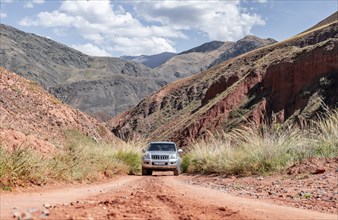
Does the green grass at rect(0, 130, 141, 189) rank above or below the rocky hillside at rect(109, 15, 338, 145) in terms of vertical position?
below

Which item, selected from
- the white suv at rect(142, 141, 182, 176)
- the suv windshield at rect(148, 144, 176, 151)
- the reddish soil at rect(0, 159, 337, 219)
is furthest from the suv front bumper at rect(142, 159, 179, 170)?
the reddish soil at rect(0, 159, 337, 219)

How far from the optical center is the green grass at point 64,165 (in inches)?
388

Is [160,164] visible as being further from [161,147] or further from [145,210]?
[145,210]

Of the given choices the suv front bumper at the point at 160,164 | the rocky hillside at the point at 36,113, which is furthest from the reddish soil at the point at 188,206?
the rocky hillside at the point at 36,113

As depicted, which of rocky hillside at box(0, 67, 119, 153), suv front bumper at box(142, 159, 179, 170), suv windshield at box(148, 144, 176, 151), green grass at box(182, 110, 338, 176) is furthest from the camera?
rocky hillside at box(0, 67, 119, 153)

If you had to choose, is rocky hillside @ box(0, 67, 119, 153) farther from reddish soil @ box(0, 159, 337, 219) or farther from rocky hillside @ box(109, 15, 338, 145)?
reddish soil @ box(0, 159, 337, 219)

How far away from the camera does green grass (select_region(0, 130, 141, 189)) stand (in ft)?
32.3

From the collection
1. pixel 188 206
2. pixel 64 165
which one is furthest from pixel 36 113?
pixel 188 206

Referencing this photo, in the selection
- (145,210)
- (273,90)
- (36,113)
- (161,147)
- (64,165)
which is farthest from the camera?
(273,90)

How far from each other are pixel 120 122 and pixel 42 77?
95553mm

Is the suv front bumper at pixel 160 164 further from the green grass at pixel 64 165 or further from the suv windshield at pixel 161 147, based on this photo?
the suv windshield at pixel 161 147

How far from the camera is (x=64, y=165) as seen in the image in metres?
13.0

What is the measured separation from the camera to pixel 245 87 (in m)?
60.3

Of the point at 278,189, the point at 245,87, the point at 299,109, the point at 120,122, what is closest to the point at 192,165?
the point at 278,189
